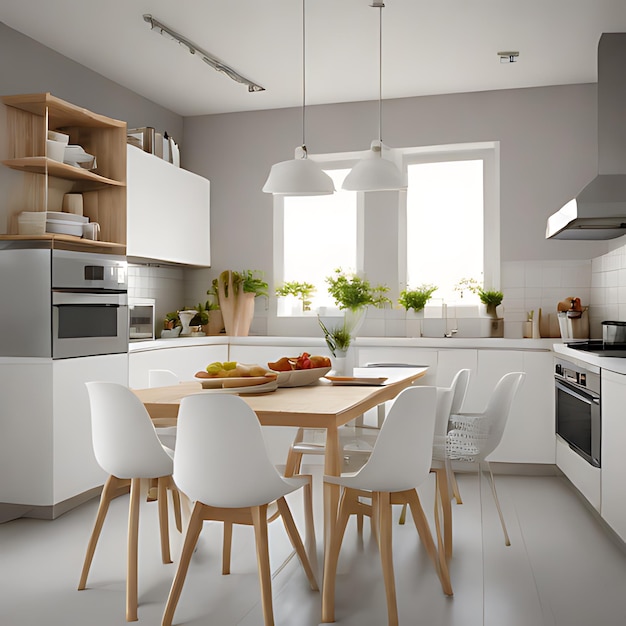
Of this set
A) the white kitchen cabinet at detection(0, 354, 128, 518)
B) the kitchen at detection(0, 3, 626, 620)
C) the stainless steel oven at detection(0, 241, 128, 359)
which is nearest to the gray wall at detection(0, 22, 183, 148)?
the kitchen at detection(0, 3, 626, 620)

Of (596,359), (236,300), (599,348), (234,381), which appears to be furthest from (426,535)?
(236,300)

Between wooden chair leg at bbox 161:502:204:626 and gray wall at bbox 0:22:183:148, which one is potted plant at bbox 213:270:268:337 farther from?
wooden chair leg at bbox 161:502:204:626

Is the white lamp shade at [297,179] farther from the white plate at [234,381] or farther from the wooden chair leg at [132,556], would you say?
the wooden chair leg at [132,556]

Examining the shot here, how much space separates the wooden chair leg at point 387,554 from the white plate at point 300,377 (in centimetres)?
81

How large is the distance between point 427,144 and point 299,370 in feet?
9.62

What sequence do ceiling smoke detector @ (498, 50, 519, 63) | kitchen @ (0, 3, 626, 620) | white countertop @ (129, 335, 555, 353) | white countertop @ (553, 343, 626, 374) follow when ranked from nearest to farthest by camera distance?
1. white countertop @ (553, 343, 626, 374)
2. ceiling smoke detector @ (498, 50, 519, 63)
3. white countertop @ (129, 335, 555, 353)
4. kitchen @ (0, 3, 626, 620)

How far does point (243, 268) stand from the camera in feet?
19.8

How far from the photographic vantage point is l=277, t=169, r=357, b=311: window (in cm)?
590

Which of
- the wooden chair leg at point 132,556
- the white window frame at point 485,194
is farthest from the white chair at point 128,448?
the white window frame at point 485,194

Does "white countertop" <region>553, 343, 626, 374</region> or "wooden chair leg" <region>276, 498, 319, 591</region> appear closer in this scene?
"wooden chair leg" <region>276, 498, 319, 591</region>

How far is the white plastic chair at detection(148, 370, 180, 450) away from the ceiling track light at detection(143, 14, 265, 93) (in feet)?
6.45

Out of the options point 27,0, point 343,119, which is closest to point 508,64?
Result: point 343,119

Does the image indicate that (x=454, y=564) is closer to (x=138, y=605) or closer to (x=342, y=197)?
(x=138, y=605)

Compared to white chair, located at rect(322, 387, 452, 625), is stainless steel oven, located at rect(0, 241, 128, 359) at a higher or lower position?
higher
